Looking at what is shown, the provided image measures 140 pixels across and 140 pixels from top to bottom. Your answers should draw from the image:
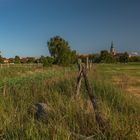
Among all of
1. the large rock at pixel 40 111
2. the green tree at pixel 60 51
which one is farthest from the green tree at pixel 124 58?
the large rock at pixel 40 111

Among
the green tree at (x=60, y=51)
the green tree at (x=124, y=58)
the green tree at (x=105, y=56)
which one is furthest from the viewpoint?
the green tree at (x=124, y=58)

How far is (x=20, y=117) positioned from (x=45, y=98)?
88.6 inches

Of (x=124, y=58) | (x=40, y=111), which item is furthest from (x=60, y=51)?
(x=124, y=58)

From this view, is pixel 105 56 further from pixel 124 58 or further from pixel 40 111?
pixel 40 111

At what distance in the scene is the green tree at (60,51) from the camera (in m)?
63.6

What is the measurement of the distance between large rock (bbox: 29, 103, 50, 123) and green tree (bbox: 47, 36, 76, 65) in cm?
5390

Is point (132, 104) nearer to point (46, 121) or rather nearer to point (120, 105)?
point (120, 105)

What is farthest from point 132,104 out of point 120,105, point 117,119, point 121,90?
Result: point 117,119

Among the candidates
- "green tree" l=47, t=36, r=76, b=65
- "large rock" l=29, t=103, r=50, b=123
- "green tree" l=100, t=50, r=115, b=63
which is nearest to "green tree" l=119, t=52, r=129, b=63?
"green tree" l=100, t=50, r=115, b=63

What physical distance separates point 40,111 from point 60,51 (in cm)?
5695

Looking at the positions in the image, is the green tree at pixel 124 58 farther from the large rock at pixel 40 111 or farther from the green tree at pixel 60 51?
the large rock at pixel 40 111

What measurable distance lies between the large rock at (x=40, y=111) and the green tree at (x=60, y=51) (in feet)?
177

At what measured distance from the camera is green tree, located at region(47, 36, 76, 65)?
63.6 meters

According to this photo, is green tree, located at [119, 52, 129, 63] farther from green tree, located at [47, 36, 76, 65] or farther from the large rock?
the large rock
